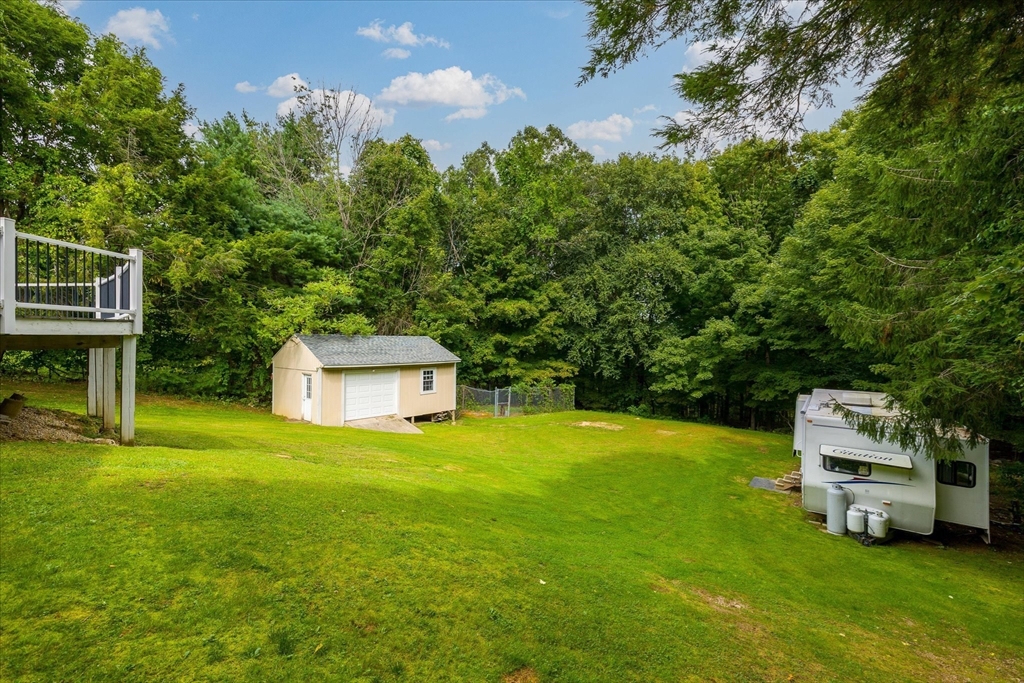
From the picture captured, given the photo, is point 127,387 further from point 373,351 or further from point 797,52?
point 373,351

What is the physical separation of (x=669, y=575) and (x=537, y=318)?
20292mm

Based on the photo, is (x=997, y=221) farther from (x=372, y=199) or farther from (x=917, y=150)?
(x=372, y=199)

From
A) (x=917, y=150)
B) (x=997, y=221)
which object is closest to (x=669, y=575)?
(x=997, y=221)

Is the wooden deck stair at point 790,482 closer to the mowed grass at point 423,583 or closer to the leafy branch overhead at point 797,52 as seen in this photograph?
the mowed grass at point 423,583

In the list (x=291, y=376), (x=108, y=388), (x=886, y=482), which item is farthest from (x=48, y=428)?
(x=886, y=482)

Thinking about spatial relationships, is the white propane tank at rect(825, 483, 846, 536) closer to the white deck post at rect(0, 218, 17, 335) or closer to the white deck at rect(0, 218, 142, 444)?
the white deck at rect(0, 218, 142, 444)

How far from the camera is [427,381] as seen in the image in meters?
19.6

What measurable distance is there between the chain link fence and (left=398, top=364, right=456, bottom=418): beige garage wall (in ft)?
6.03

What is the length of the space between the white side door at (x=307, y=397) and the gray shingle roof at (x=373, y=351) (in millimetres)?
1027

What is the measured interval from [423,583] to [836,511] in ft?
28.4

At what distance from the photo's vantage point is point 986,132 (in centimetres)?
550

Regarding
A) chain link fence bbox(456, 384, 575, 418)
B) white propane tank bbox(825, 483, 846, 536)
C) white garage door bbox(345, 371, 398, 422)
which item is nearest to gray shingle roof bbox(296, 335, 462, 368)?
white garage door bbox(345, 371, 398, 422)

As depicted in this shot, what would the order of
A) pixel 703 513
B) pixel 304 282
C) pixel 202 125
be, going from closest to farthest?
pixel 703 513 < pixel 304 282 < pixel 202 125

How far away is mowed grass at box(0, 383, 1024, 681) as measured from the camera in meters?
3.32
